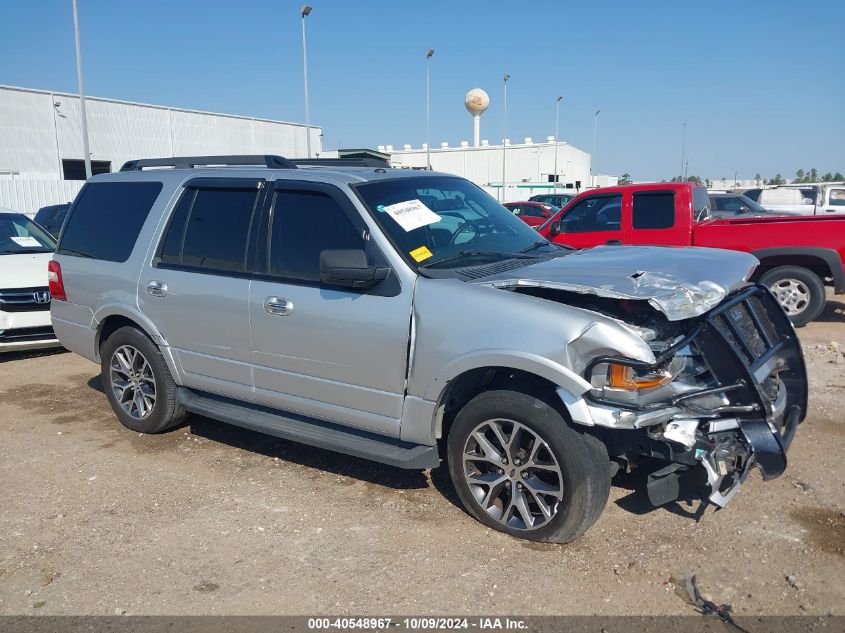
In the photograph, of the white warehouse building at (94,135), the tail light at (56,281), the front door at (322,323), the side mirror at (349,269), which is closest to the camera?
the side mirror at (349,269)

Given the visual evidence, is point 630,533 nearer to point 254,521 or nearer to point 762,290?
point 762,290

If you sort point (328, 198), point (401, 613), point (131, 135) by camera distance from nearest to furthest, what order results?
point (401, 613), point (328, 198), point (131, 135)

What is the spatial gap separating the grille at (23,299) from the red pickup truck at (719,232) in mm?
6112

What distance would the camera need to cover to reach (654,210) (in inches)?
368

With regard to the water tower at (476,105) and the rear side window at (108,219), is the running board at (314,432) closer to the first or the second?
the rear side window at (108,219)

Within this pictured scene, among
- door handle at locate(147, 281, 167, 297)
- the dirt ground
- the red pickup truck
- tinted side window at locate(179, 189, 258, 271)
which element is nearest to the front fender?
the dirt ground

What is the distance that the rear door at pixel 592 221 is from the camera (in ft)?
31.5

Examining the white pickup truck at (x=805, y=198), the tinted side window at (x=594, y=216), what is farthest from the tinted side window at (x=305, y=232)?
the white pickup truck at (x=805, y=198)

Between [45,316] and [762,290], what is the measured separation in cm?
717

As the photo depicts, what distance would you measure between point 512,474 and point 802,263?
22.4ft

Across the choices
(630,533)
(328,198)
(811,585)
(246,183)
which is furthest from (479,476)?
(246,183)

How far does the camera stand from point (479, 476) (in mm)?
3814

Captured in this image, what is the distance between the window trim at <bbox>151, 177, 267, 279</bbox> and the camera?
457cm

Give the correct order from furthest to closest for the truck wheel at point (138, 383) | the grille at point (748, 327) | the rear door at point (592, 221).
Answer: the rear door at point (592, 221)
the truck wheel at point (138, 383)
the grille at point (748, 327)
